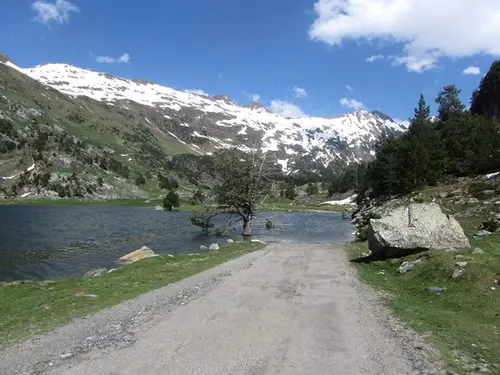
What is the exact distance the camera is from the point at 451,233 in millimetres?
28625

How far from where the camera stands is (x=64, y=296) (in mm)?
22266

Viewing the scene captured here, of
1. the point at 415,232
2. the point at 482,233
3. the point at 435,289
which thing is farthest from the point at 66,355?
the point at 482,233

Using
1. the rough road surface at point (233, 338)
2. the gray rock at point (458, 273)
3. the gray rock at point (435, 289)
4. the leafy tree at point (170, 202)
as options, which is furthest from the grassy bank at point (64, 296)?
the leafy tree at point (170, 202)

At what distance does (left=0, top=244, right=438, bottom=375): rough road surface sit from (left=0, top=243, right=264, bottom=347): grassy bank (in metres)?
1.32

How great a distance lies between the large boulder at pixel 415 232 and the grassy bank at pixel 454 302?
4.48 ft

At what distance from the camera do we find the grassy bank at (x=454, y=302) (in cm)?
1266

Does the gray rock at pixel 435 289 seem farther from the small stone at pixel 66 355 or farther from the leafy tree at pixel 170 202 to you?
the leafy tree at pixel 170 202

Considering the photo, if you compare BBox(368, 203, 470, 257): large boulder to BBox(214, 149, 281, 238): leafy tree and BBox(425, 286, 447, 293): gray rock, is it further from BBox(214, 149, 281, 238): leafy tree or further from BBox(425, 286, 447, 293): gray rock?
BBox(214, 149, 281, 238): leafy tree

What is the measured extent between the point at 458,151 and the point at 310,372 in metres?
88.3

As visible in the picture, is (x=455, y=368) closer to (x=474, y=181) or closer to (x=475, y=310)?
(x=475, y=310)

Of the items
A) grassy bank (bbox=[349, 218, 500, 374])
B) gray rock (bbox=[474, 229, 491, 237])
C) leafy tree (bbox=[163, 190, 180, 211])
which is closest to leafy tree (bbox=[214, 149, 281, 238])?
gray rock (bbox=[474, 229, 491, 237])

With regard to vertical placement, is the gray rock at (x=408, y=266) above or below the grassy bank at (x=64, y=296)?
above

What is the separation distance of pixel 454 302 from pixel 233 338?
10.3 meters

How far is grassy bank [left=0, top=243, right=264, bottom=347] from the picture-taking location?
16266 mm
